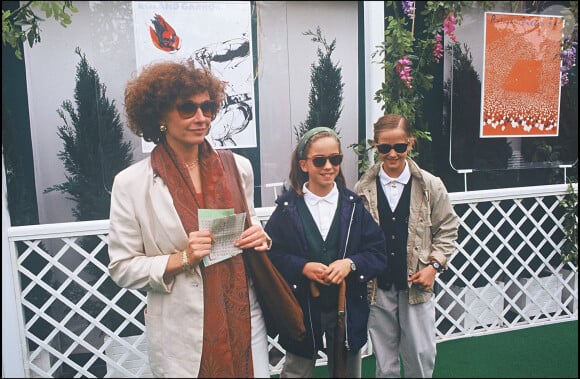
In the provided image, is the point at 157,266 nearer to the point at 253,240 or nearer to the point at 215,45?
the point at 253,240

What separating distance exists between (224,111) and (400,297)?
143cm

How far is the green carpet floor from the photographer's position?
2328mm

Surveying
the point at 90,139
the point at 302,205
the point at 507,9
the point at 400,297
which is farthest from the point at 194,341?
the point at 507,9

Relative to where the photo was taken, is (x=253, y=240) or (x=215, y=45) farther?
(x=215, y=45)

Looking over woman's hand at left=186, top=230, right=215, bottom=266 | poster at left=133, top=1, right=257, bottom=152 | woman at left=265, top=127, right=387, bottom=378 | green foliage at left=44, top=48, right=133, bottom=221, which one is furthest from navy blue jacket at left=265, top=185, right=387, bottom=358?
green foliage at left=44, top=48, right=133, bottom=221

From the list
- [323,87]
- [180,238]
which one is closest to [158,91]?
[180,238]

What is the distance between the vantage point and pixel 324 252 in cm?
189

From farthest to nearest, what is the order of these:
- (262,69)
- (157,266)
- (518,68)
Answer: (518,68)
(262,69)
(157,266)

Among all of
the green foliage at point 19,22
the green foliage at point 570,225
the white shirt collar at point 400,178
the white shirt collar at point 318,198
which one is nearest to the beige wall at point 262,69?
the green foliage at point 19,22

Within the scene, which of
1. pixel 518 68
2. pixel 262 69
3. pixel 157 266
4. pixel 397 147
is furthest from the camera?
pixel 518 68

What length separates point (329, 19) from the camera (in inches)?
110

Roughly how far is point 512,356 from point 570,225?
63.1 inches

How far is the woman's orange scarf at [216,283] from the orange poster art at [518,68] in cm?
243

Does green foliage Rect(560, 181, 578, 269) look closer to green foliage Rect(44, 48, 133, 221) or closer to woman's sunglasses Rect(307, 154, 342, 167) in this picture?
woman's sunglasses Rect(307, 154, 342, 167)
